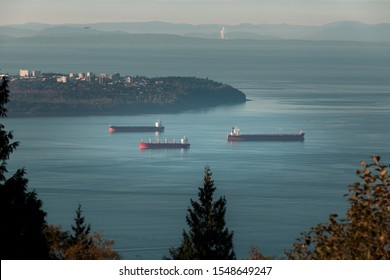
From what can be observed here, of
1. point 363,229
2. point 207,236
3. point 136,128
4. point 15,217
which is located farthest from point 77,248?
point 136,128

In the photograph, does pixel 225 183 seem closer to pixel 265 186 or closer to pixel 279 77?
pixel 265 186

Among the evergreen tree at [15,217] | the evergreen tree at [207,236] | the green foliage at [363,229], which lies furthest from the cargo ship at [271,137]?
the green foliage at [363,229]

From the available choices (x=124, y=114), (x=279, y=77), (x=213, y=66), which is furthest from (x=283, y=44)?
(x=124, y=114)

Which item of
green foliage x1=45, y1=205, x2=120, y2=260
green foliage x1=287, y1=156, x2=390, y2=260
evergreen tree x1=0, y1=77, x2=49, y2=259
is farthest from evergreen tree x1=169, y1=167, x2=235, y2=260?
green foliage x1=287, y1=156, x2=390, y2=260

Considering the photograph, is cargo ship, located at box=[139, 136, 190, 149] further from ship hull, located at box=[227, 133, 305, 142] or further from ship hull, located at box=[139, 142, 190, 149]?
ship hull, located at box=[227, 133, 305, 142]

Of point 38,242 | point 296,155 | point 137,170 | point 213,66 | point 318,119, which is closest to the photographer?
point 38,242
